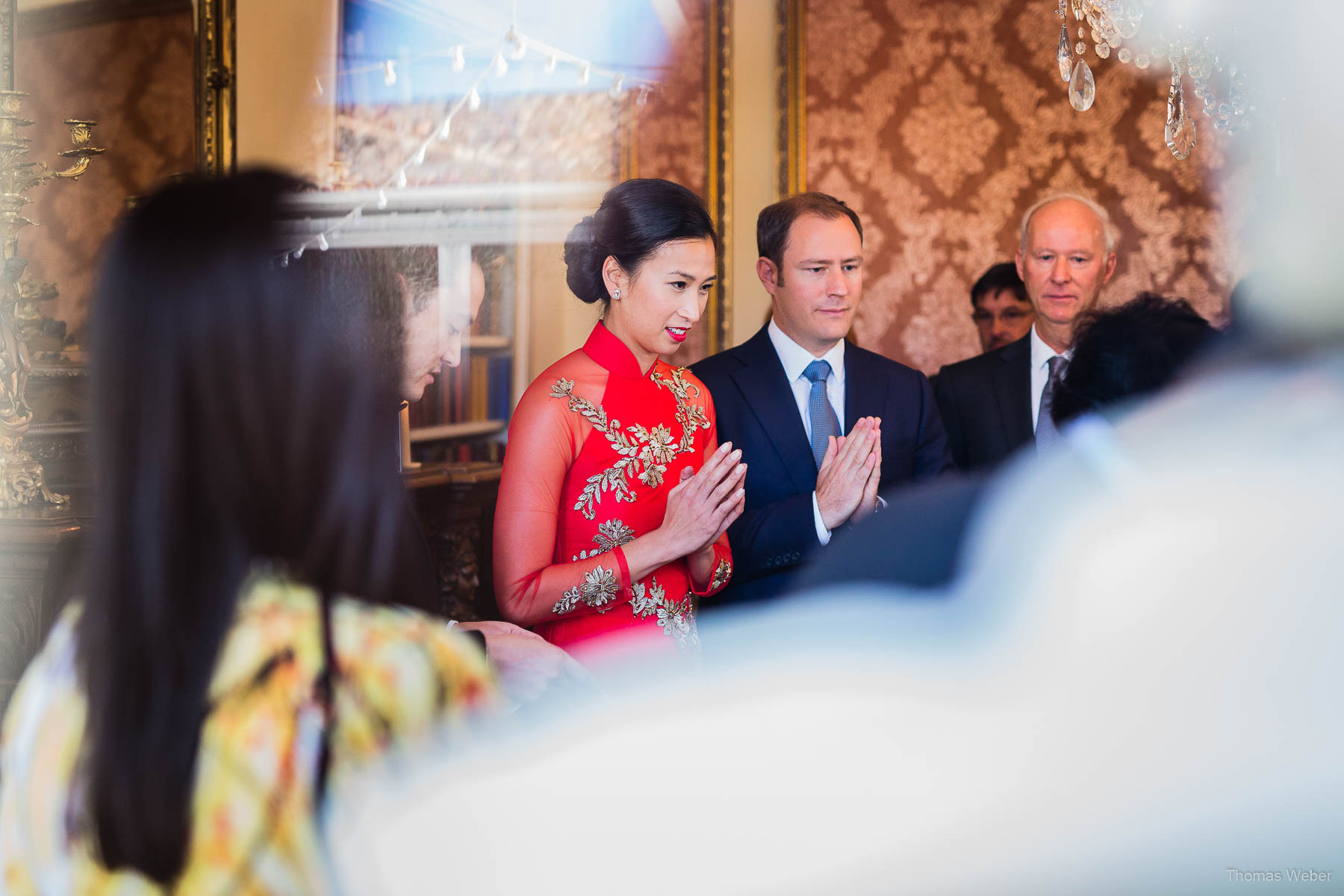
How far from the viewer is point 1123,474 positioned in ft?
2.89

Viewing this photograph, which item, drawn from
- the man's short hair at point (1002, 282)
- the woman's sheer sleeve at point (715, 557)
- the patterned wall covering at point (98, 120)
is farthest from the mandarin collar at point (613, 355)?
the man's short hair at point (1002, 282)

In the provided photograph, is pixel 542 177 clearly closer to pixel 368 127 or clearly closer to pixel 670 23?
pixel 368 127

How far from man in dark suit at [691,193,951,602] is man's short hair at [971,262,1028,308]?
1427 millimetres

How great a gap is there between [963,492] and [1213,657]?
0.50 metres

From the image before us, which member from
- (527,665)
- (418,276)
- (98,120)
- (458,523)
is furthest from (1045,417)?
(98,120)

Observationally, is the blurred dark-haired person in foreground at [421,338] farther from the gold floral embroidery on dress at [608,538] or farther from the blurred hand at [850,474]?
the blurred hand at [850,474]

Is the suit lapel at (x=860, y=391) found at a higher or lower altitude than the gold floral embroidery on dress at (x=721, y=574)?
higher

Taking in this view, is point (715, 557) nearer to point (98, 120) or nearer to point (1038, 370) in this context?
point (1038, 370)

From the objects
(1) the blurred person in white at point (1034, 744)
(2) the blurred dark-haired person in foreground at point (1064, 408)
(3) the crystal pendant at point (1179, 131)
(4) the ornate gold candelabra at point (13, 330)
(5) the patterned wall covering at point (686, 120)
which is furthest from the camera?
(5) the patterned wall covering at point (686, 120)

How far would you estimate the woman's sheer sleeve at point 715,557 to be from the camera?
6.45ft

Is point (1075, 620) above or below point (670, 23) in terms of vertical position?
below

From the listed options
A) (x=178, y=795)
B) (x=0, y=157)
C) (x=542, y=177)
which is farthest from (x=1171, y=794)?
(x=542, y=177)

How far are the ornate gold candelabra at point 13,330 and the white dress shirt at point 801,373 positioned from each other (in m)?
1.62

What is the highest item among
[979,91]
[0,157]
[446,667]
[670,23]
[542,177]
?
[670,23]
